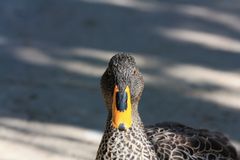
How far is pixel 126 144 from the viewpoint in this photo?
289 centimetres

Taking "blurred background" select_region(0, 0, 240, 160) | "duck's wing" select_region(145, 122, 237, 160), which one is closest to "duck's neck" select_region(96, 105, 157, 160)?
"duck's wing" select_region(145, 122, 237, 160)

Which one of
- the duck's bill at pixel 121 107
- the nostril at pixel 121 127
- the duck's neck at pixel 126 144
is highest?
the duck's bill at pixel 121 107

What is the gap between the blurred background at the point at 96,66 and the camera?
421cm

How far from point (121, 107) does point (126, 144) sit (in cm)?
22

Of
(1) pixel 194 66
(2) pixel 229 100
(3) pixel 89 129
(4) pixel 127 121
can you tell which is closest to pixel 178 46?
(1) pixel 194 66

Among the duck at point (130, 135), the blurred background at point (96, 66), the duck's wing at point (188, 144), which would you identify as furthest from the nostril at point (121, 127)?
the blurred background at point (96, 66)

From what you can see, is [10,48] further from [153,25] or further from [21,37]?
[153,25]

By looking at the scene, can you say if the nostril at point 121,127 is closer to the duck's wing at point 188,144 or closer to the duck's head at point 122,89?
the duck's head at point 122,89

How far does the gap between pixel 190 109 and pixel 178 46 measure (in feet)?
2.23

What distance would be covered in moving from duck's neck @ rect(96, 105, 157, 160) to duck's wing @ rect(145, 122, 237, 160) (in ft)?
0.78

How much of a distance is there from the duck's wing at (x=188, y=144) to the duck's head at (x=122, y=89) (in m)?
0.37

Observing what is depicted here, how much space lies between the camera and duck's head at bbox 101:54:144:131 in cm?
275

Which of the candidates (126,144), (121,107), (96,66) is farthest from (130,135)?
(96,66)

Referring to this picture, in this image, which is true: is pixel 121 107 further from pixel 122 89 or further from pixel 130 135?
pixel 130 135
